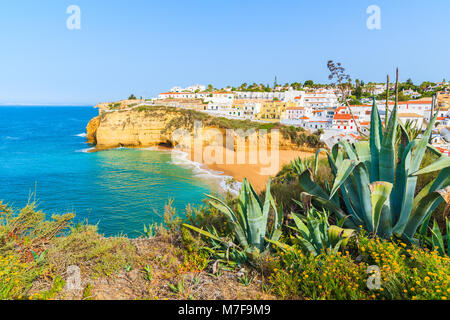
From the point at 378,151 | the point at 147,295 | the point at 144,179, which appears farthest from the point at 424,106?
→ the point at 147,295

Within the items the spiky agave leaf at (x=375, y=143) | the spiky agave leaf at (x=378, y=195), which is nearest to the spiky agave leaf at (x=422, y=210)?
the spiky agave leaf at (x=378, y=195)

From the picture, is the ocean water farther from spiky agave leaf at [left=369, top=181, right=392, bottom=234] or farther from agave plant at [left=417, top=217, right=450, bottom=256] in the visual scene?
agave plant at [left=417, top=217, right=450, bottom=256]

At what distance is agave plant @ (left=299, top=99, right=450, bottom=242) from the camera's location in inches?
115

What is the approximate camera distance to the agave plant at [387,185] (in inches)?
115

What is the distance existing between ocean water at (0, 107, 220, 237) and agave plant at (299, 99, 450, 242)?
19.8 ft

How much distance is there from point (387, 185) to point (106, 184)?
21.0m

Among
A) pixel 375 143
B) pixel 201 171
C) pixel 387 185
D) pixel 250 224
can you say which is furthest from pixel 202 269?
pixel 201 171

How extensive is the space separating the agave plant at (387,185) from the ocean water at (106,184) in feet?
19.8

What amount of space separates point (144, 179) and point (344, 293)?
820 inches

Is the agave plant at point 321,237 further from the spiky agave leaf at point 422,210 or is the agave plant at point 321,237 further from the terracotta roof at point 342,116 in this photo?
the terracotta roof at point 342,116

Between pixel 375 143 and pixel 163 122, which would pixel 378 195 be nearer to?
pixel 375 143

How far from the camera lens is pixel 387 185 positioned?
282 centimetres
